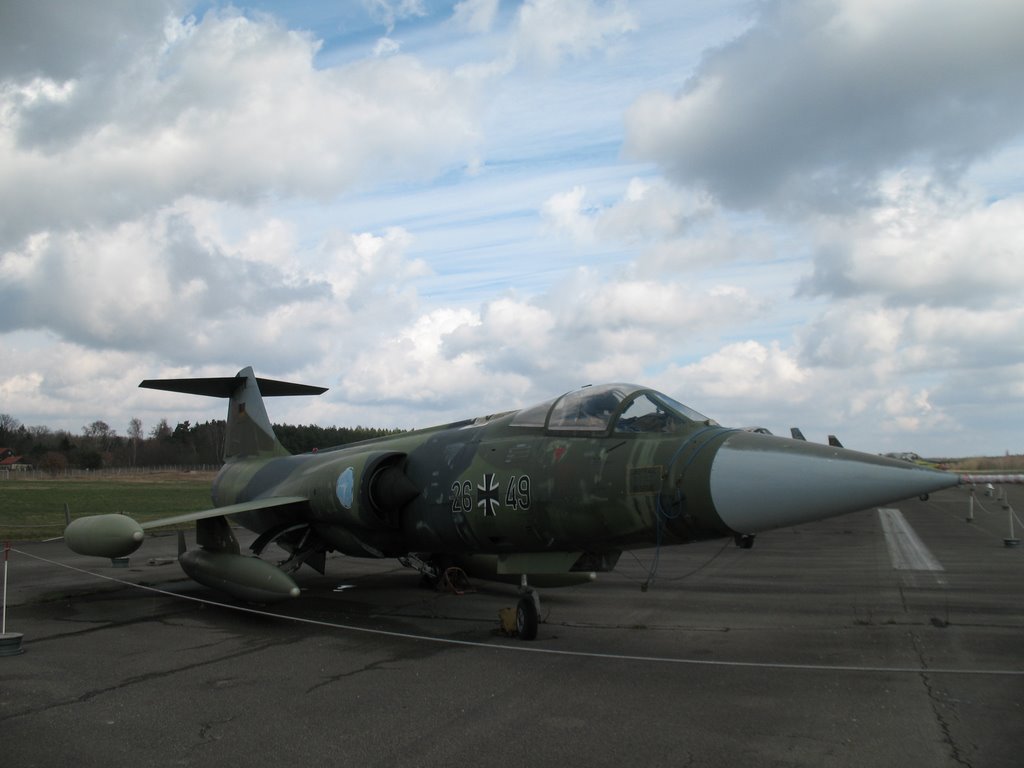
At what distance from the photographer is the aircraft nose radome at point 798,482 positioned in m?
5.64

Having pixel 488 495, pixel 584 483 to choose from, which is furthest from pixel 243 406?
pixel 584 483

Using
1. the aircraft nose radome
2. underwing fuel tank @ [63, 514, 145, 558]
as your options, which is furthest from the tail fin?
the aircraft nose radome

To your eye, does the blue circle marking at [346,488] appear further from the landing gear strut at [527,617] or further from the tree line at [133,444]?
the tree line at [133,444]

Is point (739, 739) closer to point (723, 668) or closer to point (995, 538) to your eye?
point (723, 668)

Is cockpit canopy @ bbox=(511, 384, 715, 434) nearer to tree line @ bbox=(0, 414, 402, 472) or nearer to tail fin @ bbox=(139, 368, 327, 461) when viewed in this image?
tail fin @ bbox=(139, 368, 327, 461)

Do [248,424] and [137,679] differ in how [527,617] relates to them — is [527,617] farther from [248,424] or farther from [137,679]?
[248,424]

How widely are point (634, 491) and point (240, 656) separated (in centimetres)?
423

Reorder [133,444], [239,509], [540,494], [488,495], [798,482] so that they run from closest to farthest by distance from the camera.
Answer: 1. [798,482]
2. [540,494]
3. [488,495]
4. [239,509]
5. [133,444]

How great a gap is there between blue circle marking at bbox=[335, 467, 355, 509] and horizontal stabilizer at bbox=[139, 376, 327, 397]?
20.1 ft

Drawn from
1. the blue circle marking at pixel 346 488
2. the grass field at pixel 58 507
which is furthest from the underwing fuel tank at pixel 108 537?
the grass field at pixel 58 507

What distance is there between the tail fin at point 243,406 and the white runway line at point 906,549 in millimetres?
11902

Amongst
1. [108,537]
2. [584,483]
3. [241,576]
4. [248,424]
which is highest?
[248,424]

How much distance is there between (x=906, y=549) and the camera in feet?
54.5

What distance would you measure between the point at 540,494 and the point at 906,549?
12337 mm
